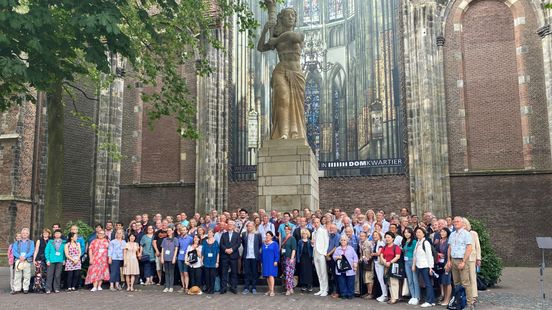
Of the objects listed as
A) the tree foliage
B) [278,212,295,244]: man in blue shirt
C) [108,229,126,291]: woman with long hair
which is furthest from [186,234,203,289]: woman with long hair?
the tree foliage

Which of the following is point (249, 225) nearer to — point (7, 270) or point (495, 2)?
point (7, 270)

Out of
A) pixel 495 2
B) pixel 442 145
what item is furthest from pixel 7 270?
pixel 495 2

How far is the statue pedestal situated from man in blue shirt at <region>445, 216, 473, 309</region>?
13.7ft

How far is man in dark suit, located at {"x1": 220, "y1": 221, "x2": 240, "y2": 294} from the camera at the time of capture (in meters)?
10.5

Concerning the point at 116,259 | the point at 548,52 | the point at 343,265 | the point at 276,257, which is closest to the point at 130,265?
the point at 116,259

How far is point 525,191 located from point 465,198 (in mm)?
2107

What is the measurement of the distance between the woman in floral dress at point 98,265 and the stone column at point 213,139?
9.77 meters

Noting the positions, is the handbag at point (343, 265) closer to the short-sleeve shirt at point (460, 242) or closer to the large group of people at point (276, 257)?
the large group of people at point (276, 257)

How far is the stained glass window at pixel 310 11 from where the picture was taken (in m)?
28.9

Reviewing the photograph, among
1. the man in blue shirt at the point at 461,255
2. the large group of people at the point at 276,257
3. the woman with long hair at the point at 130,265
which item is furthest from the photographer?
the woman with long hair at the point at 130,265

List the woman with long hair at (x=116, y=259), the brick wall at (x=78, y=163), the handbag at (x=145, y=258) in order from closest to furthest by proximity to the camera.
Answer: the woman with long hair at (x=116, y=259)
the handbag at (x=145, y=258)
the brick wall at (x=78, y=163)

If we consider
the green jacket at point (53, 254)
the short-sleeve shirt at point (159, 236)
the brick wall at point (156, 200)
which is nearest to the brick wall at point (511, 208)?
the brick wall at point (156, 200)

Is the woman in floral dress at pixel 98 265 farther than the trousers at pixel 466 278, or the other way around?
the woman in floral dress at pixel 98 265

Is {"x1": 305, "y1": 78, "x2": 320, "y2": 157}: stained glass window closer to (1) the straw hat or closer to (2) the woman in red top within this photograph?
(1) the straw hat
